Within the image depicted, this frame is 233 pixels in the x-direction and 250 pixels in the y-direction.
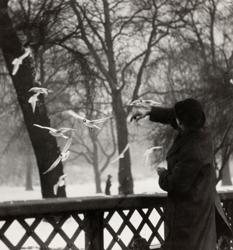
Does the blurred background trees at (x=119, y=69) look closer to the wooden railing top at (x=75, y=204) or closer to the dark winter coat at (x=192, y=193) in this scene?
the wooden railing top at (x=75, y=204)

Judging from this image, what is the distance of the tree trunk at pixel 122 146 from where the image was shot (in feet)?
9.61

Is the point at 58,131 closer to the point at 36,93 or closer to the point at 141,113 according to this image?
the point at 36,93

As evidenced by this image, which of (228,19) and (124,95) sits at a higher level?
(228,19)

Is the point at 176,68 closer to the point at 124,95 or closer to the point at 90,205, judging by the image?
the point at 124,95

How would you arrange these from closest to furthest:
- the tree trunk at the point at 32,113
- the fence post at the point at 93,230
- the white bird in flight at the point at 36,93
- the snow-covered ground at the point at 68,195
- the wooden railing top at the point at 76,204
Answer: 1. the wooden railing top at the point at 76,204
2. the fence post at the point at 93,230
3. the snow-covered ground at the point at 68,195
4. the tree trunk at the point at 32,113
5. the white bird in flight at the point at 36,93

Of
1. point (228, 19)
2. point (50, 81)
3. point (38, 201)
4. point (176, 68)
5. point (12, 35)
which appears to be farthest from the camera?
point (228, 19)

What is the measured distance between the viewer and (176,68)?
133 inches

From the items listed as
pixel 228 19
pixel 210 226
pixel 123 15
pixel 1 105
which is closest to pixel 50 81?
pixel 1 105

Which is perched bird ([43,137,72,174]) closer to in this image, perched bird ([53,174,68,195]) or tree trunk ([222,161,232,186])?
perched bird ([53,174,68,195])

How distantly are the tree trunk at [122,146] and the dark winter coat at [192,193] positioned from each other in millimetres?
1038

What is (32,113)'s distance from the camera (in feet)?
8.41

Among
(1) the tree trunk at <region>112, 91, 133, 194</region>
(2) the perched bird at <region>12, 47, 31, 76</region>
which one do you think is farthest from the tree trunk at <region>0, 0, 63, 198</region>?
(1) the tree trunk at <region>112, 91, 133, 194</region>

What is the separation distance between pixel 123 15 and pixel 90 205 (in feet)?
5.89

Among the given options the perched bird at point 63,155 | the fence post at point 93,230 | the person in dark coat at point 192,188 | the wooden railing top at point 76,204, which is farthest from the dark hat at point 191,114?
the perched bird at point 63,155
